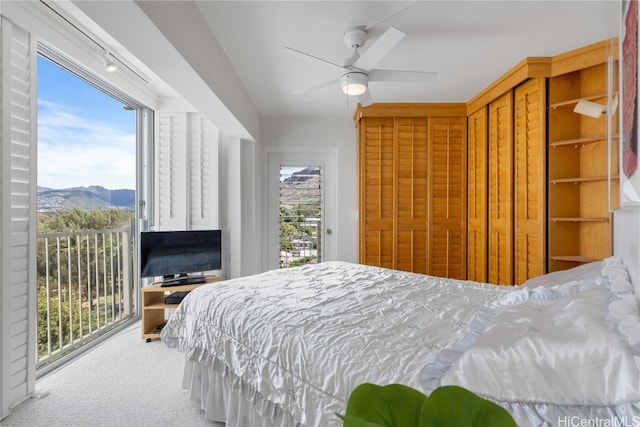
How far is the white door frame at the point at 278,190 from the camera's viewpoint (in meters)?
4.35

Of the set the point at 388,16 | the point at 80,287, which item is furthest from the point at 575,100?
the point at 80,287

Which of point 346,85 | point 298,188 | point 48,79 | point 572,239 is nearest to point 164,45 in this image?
point 346,85

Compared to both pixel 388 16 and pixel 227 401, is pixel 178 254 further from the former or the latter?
pixel 388 16

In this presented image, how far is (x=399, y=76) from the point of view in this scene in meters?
2.20

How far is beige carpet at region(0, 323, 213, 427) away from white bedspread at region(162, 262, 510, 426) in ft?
1.28

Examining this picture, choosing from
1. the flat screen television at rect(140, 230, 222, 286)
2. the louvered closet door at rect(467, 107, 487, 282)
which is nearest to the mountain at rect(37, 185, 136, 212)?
the flat screen television at rect(140, 230, 222, 286)

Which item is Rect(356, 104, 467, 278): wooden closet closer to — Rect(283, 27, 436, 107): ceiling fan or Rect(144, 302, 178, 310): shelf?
Rect(283, 27, 436, 107): ceiling fan

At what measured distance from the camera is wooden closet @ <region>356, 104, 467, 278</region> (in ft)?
12.6

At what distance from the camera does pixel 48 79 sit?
2.53m

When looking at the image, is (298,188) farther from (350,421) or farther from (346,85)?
(350,421)

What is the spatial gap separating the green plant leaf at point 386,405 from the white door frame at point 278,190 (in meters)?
3.88

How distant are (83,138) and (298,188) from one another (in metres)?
2.43

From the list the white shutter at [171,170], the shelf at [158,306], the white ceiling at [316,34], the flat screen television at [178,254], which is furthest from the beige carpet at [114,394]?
the white ceiling at [316,34]

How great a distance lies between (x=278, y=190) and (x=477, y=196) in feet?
8.28
